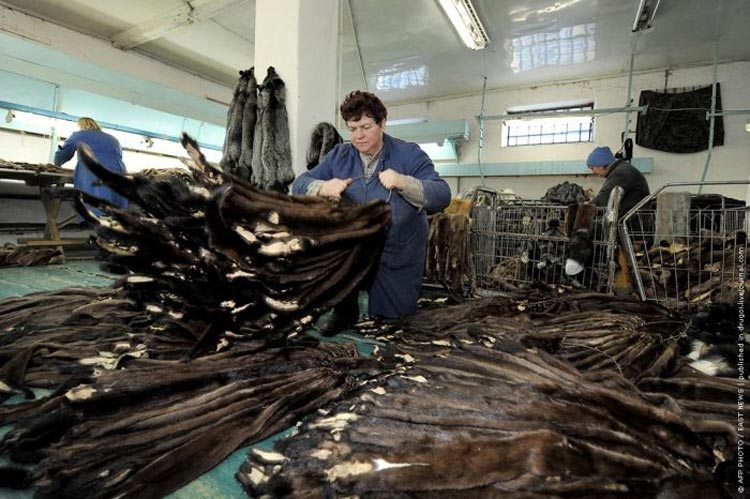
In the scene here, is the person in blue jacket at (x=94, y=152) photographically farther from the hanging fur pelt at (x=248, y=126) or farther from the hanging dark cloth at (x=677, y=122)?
the hanging dark cloth at (x=677, y=122)

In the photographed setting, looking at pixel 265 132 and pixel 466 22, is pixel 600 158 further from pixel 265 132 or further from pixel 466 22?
pixel 265 132

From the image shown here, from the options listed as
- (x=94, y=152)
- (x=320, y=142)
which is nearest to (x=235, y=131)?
(x=320, y=142)

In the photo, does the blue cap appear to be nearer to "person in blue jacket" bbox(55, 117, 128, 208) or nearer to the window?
the window

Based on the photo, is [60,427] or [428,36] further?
Result: [428,36]

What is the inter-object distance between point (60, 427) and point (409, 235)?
197cm

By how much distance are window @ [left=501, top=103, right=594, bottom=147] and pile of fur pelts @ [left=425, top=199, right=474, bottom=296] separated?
6408 mm

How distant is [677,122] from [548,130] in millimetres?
2448

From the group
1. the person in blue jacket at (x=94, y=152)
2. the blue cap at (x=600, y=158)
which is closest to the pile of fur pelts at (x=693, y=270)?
→ the blue cap at (x=600, y=158)

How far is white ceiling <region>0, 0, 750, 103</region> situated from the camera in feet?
18.7

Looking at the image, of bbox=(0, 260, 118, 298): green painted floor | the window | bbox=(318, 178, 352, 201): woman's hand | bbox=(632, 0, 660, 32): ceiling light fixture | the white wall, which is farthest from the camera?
the window

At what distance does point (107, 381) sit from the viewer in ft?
4.38

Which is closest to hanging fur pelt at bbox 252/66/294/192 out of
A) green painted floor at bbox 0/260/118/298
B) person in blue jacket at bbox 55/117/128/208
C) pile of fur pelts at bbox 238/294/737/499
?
green painted floor at bbox 0/260/118/298

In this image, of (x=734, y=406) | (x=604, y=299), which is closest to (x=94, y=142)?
(x=604, y=299)

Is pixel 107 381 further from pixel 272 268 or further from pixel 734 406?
pixel 734 406
